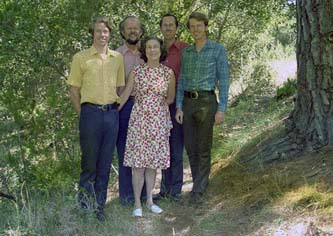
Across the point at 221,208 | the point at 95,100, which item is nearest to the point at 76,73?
the point at 95,100

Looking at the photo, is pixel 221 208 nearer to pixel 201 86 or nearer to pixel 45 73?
pixel 201 86

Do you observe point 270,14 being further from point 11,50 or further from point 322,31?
point 11,50

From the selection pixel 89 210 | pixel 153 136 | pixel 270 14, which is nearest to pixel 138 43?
pixel 153 136

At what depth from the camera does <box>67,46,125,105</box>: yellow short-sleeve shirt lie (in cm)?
446

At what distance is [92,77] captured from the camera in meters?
4.46

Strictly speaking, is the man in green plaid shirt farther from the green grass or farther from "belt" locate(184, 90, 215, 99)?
the green grass

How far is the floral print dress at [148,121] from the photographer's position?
4.86 meters

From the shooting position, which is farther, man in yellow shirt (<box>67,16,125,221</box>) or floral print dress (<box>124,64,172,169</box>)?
floral print dress (<box>124,64,172,169</box>)

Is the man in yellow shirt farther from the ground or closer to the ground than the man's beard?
closer to the ground

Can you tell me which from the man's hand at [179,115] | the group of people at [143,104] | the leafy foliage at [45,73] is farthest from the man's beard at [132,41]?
the leafy foliage at [45,73]

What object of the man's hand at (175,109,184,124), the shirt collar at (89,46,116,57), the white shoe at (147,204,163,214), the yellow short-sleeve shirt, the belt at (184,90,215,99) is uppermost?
the shirt collar at (89,46,116,57)

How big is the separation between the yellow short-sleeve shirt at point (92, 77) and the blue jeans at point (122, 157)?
18.7 inches

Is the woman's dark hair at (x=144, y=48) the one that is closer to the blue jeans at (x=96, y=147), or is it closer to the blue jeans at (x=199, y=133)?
the blue jeans at (x=199, y=133)

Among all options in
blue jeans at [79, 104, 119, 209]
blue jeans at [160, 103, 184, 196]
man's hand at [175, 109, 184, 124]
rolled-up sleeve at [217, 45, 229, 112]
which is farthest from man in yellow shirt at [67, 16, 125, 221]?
rolled-up sleeve at [217, 45, 229, 112]
